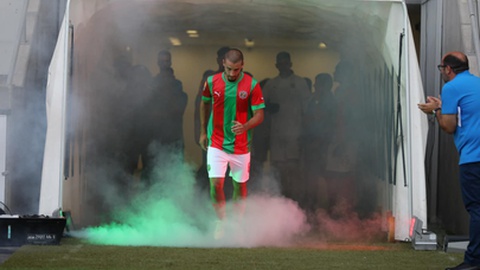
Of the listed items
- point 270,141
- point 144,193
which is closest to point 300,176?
point 270,141

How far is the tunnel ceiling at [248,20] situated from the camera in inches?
380

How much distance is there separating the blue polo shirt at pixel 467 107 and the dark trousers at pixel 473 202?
3.2 inches

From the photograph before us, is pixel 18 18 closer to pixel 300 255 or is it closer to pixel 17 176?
pixel 17 176

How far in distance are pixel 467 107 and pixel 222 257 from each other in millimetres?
2559

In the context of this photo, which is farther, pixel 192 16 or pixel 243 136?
pixel 192 16

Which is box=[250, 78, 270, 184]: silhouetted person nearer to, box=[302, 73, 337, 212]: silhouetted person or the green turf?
box=[302, 73, 337, 212]: silhouetted person

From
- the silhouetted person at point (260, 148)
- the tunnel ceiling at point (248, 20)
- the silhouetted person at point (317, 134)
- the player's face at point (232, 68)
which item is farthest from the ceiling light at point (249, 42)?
the player's face at point (232, 68)

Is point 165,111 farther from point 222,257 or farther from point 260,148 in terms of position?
point 222,257

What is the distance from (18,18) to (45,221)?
335 cm

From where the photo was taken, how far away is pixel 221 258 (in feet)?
25.2

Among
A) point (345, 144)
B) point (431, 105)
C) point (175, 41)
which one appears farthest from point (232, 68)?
point (175, 41)

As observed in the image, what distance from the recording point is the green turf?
7234 mm

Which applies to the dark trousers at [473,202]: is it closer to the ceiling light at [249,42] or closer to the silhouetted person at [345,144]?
the silhouetted person at [345,144]

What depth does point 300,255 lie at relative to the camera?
7961 mm
